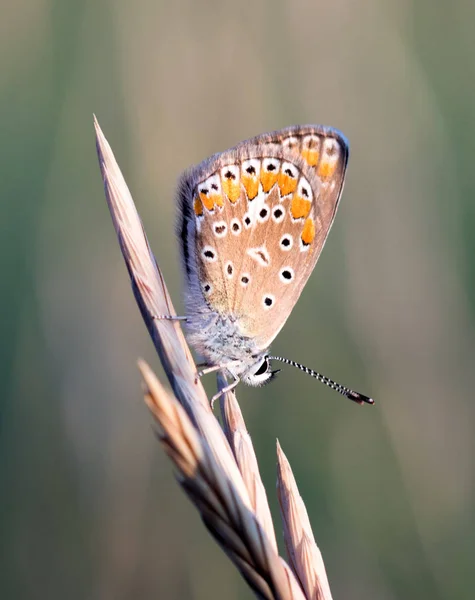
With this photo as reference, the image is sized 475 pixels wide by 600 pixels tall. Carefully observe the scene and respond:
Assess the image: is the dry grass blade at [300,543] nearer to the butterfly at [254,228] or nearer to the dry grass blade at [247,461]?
the dry grass blade at [247,461]

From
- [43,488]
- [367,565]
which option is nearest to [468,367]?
[367,565]

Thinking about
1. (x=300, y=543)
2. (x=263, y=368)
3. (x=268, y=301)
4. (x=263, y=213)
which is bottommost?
(x=300, y=543)

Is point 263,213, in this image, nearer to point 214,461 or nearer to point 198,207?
point 198,207

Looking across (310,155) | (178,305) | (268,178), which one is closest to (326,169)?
(310,155)

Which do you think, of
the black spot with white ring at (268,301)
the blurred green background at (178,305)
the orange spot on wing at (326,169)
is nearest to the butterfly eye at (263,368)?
the black spot with white ring at (268,301)

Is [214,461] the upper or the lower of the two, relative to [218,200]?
lower

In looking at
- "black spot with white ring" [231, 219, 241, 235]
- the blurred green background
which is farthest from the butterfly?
the blurred green background

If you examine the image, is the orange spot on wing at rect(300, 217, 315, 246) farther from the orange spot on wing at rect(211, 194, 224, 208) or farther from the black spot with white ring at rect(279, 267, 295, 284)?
the orange spot on wing at rect(211, 194, 224, 208)
